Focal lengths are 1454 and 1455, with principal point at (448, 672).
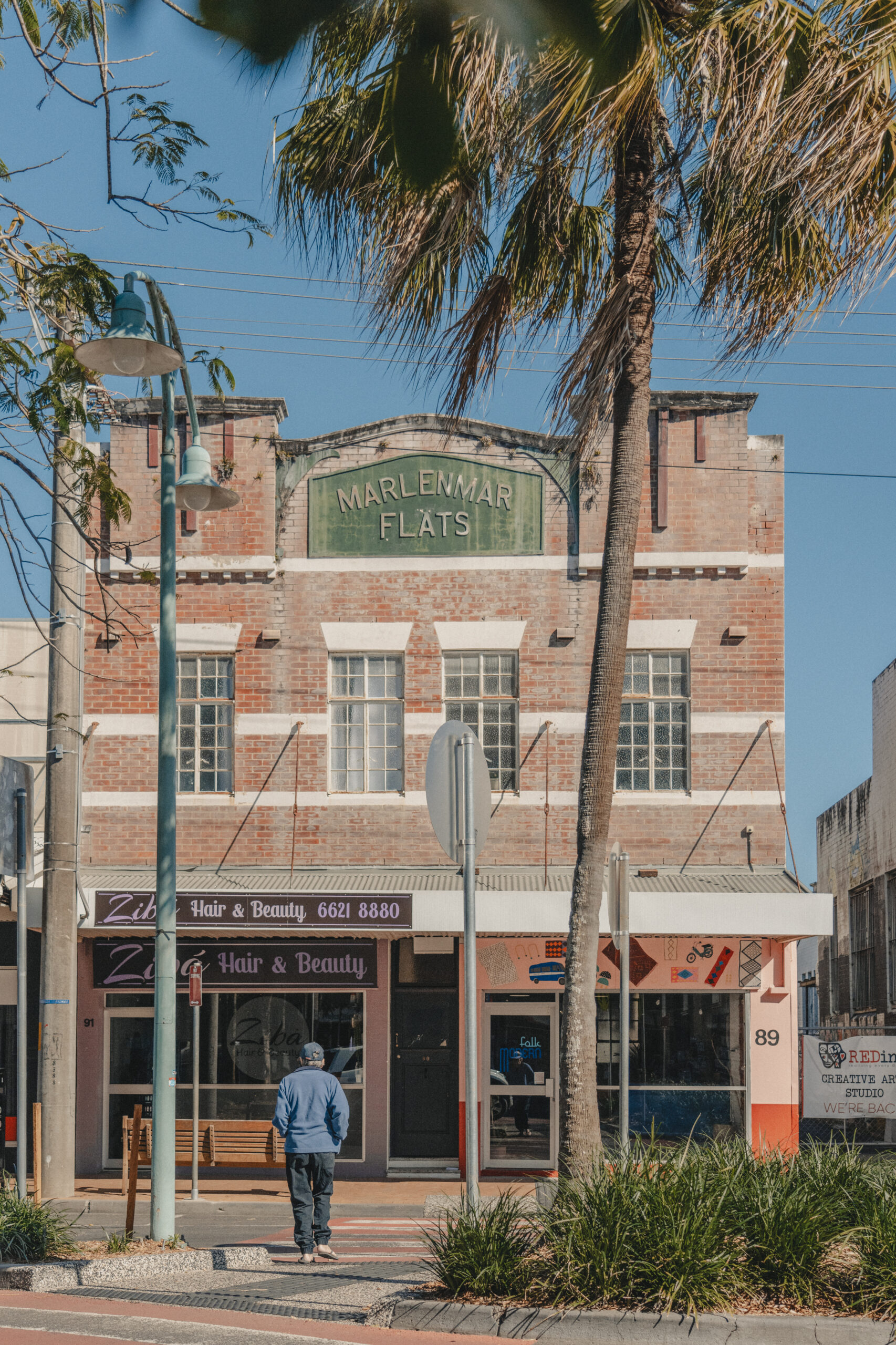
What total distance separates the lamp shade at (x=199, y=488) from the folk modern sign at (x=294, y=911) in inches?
188

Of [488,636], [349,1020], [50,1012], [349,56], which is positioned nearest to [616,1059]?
[349,1020]

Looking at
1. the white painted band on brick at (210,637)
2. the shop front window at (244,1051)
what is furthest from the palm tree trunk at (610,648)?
the white painted band on brick at (210,637)

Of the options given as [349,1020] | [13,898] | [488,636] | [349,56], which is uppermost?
[488,636]

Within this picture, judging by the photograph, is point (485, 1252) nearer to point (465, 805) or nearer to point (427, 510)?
point (465, 805)

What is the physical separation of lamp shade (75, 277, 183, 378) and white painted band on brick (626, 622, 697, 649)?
9.09 m

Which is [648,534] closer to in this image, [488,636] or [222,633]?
[488,636]

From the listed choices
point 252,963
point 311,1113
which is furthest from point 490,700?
point 311,1113

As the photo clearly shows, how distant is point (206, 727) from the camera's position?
18.1m

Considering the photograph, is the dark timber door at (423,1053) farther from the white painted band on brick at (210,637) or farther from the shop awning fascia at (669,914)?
the white painted band on brick at (210,637)

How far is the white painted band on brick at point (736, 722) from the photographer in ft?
57.7

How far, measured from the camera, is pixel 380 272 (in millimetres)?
9930

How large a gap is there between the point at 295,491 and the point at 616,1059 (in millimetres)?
8058

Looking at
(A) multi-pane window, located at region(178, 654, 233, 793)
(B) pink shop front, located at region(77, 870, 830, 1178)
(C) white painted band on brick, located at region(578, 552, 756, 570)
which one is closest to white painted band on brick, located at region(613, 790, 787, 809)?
(B) pink shop front, located at region(77, 870, 830, 1178)

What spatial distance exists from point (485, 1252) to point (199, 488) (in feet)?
24.7
